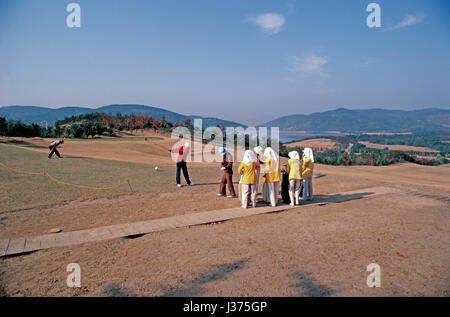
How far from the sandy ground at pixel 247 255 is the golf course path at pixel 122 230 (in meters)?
0.30

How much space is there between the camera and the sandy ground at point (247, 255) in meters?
4.41

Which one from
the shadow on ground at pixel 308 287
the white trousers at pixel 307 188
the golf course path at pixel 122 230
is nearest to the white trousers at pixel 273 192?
the golf course path at pixel 122 230

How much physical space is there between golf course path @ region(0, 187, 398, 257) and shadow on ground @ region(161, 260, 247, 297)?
251 cm

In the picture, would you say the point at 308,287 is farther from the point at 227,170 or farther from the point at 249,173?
the point at 227,170

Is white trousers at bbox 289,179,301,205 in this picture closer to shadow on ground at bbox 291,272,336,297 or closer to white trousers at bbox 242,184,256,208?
white trousers at bbox 242,184,256,208

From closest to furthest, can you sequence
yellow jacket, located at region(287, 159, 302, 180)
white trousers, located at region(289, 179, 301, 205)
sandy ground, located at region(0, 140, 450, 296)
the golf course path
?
sandy ground, located at region(0, 140, 450, 296)
the golf course path
yellow jacket, located at region(287, 159, 302, 180)
white trousers, located at region(289, 179, 301, 205)

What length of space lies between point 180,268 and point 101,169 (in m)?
12.0

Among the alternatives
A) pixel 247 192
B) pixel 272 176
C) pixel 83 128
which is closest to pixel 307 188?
pixel 272 176

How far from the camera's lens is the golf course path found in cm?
594

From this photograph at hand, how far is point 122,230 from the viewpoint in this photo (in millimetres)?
6938

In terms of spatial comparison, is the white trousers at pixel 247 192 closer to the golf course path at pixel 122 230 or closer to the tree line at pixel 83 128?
the golf course path at pixel 122 230

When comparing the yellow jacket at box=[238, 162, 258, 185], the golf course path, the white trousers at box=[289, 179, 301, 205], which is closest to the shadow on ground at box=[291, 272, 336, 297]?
the golf course path
